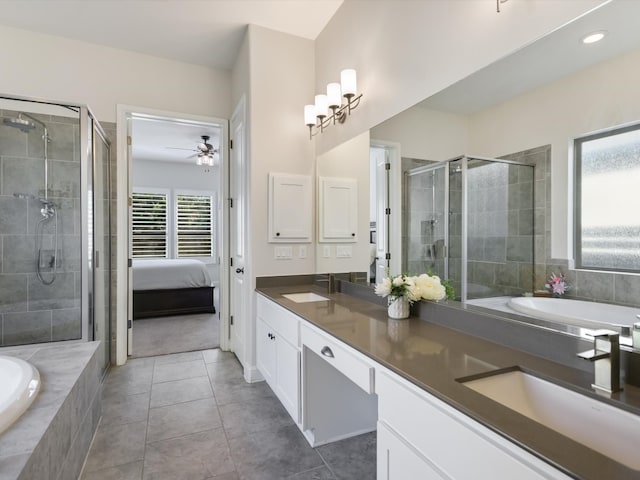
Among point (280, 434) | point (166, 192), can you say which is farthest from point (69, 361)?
point (166, 192)

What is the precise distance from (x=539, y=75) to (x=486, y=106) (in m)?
0.22

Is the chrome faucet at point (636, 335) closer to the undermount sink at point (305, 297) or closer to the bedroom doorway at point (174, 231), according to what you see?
the undermount sink at point (305, 297)

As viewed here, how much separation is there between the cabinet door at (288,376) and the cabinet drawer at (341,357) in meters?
0.20

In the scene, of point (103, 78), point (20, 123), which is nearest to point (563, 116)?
point (103, 78)

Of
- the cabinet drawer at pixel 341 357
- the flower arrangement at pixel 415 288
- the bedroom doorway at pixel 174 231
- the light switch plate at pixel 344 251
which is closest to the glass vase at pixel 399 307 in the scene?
the flower arrangement at pixel 415 288

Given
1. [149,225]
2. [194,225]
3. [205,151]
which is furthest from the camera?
[194,225]

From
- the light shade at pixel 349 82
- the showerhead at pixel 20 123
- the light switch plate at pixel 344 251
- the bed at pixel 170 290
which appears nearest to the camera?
the light shade at pixel 349 82

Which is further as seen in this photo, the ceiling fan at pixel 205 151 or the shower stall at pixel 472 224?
the ceiling fan at pixel 205 151

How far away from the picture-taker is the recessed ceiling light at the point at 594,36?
1042 millimetres

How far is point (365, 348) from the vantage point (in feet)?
4.32

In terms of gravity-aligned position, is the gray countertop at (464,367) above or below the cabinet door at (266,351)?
above

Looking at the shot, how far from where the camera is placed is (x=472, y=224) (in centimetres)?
153

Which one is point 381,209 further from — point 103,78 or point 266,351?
point 103,78

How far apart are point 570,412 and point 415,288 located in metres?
0.84
